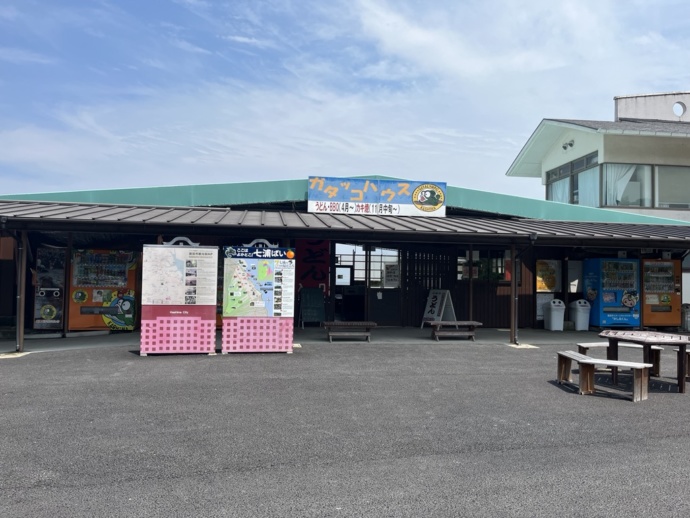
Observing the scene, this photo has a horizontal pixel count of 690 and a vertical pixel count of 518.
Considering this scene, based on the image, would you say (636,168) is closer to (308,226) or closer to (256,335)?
(308,226)

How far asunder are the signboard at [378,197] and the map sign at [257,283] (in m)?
3.62

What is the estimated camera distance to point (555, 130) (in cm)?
1995

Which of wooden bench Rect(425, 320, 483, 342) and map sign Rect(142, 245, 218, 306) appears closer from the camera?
map sign Rect(142, 245, 218, 306)

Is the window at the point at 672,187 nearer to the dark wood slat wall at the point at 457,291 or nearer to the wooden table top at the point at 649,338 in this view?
the dark wood slat wall at the point at 457,291

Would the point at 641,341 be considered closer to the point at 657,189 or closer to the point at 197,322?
the point at 197,322

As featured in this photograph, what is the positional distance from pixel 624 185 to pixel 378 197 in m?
9.21

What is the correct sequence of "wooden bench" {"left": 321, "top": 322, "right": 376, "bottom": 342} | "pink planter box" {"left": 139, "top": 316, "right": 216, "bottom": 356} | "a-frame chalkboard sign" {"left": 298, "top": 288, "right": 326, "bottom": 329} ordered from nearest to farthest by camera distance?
1. "pink planter box" {"left": 139, "top": 316, "right": 216, "bottom": 356}
2. "wooden bench" {"left": 321, "top": 322, "right": 376, "bottom": 342}
3. "a-frame chalkboard sign" {"left": 298, "top": 288, "right": 326, "bottom": 329}

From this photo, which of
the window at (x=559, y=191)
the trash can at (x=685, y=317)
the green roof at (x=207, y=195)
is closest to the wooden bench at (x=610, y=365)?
the green roof at (x=207, y=195)

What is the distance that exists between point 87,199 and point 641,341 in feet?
42.7

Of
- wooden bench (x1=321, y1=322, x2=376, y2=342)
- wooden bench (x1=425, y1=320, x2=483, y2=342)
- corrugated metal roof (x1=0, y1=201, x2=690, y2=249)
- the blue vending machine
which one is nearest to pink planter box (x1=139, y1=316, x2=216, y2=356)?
corrugated metal roof (x1=0, y1=201, x2=690, y2=249)

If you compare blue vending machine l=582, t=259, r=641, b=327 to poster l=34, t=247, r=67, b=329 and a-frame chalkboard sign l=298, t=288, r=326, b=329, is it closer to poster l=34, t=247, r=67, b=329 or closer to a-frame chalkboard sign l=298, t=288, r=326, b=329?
a-frame chalkboard sign l=298, t=288, r=326, b=329

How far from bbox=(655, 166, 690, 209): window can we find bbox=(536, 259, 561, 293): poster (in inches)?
194

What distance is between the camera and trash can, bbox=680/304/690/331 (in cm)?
1505

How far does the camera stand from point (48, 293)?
42.2 ft
